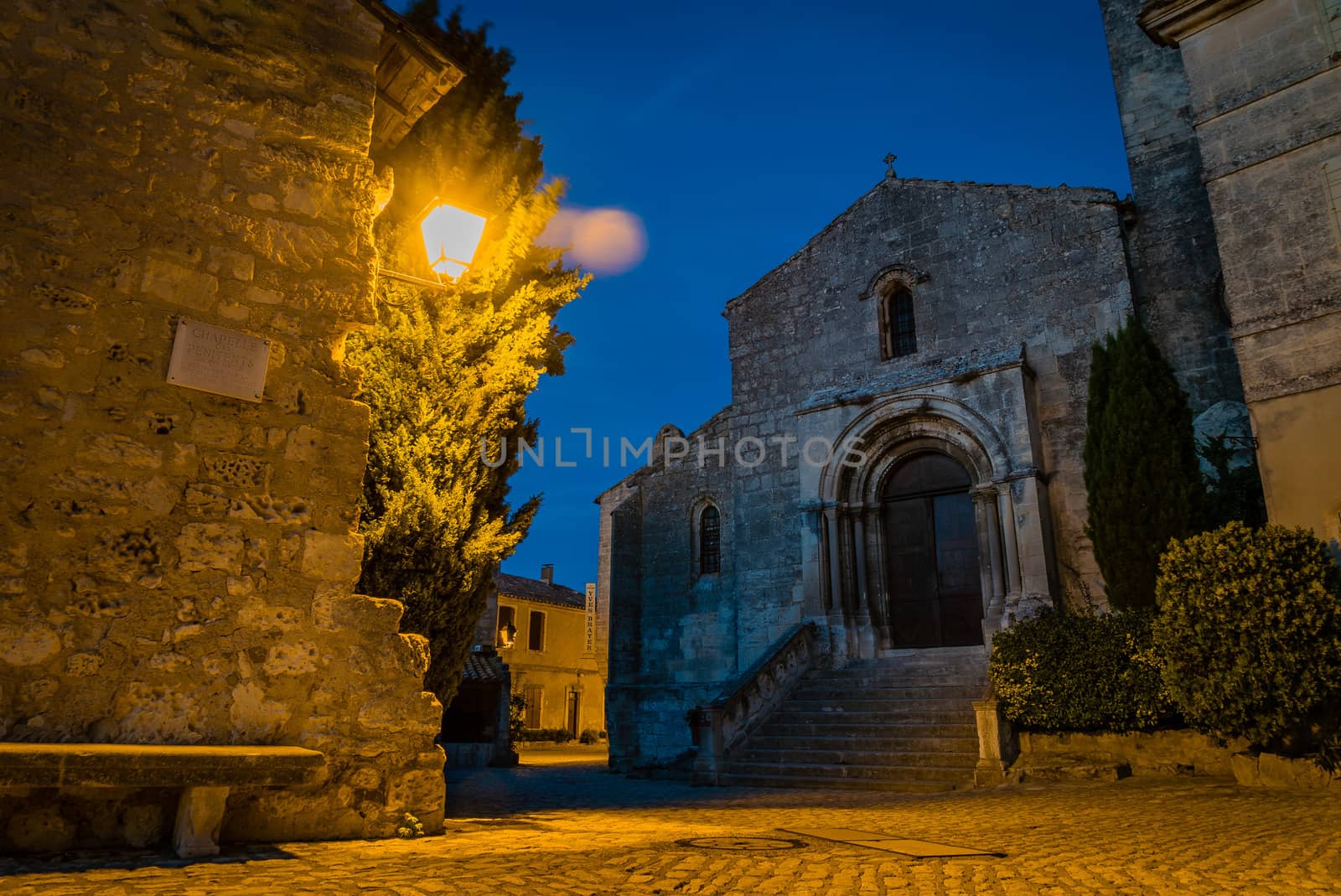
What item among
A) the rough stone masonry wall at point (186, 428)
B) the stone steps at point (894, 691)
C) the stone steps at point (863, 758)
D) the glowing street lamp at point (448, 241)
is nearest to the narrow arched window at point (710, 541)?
the stone steps at point (894, 691)

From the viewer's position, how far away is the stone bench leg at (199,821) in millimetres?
3275

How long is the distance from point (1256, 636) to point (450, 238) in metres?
7.11

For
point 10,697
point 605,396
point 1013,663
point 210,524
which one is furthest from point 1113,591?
point 605,396

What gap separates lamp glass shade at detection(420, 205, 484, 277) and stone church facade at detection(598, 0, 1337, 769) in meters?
7.95

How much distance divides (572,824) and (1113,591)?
785cm

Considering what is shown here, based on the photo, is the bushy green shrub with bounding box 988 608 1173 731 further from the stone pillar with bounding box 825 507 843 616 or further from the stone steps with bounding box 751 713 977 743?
the stone pillar with bounding box 825 507 843 616

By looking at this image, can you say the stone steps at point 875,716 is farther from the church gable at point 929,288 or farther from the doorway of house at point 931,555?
the church gable at point 929,288

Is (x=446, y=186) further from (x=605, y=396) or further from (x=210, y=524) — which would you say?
(x=605, y=396)

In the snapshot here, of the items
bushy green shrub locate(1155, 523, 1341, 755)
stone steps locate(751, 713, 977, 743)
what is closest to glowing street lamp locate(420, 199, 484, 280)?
bushy green shrub locate(1155, 523, 1341, 755)

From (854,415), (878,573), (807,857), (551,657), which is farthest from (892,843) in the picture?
(551,657)

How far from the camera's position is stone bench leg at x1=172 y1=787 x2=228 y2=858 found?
10.7 feet

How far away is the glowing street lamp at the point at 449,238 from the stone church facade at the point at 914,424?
7.94 m

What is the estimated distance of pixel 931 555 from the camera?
510 inches

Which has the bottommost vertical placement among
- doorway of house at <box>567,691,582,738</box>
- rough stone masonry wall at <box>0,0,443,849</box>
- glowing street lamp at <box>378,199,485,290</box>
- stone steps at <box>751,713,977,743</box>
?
doorway of house at <box>567,691,582,738</box>
